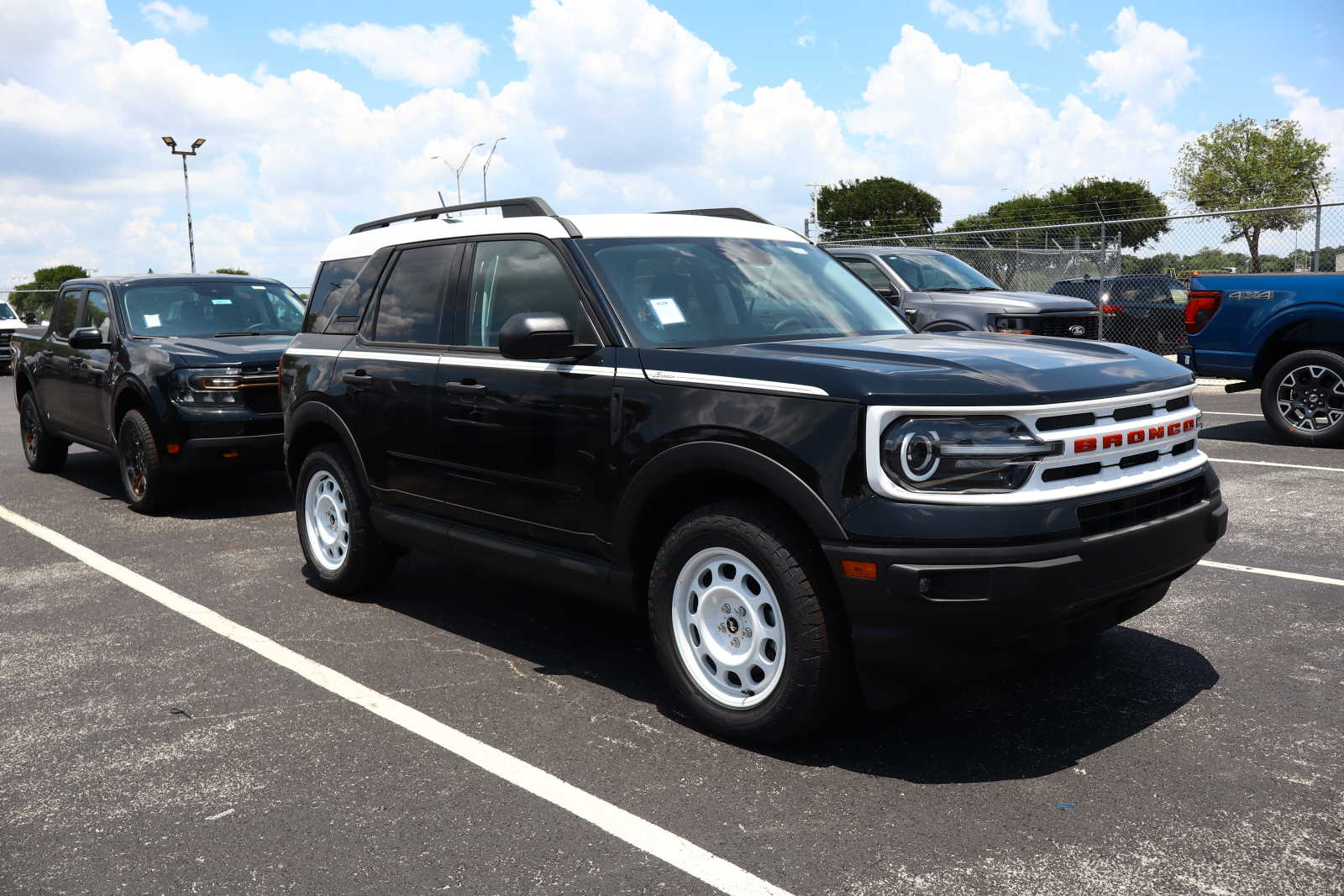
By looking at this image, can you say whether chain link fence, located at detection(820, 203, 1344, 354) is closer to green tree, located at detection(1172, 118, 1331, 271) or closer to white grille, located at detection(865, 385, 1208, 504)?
white grille, located at detection(865, 385, 1208, 504)

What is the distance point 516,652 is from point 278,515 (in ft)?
13.6

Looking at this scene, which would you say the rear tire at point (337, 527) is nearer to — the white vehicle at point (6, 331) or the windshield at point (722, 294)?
the windshield at point (722, 294)

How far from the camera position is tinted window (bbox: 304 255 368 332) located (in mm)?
6176

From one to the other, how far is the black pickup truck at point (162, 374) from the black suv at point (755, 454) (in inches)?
118

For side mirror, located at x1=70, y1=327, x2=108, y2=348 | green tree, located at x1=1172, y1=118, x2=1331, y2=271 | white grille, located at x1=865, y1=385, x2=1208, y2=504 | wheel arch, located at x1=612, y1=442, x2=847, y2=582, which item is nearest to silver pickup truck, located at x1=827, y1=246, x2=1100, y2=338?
side mirror, located at x1=70, y1=327, x2=108, y2=348

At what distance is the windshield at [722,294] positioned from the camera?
453cm

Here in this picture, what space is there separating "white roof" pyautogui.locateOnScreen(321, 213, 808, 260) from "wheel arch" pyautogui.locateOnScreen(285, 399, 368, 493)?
874 mm

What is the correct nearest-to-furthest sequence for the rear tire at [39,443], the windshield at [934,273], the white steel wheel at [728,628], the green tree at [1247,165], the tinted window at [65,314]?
1. the white steel wheel at [728,628]
2. the tinted window at [65,314]
3. the rear tire at [39,443]
4. the windshield at [934,273]
5. the green tree at [1247,165]

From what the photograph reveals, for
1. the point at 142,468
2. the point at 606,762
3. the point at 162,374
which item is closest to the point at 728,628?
the point at 606,762

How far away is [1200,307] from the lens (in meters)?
10.6

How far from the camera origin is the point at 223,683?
4824 mm

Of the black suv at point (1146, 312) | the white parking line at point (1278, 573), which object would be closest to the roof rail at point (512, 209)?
the white parking line at point (1278, 573)

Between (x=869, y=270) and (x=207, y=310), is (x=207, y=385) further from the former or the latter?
(x=869, y=270)

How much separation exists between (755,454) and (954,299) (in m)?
8.92
